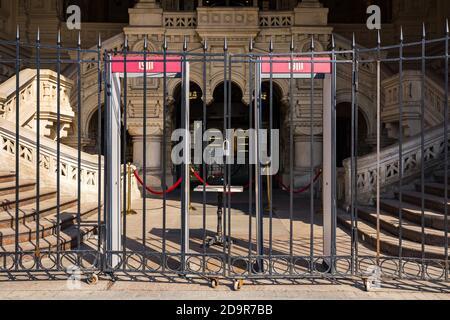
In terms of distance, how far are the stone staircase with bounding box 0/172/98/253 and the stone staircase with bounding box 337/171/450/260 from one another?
4936mm

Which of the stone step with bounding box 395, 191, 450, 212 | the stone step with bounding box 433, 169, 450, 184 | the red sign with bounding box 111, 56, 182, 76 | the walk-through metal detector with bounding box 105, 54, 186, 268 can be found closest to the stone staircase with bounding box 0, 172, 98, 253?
the walk-through metal detector with bounding box 105, 54, 186, 268

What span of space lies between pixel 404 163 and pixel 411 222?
115 inches

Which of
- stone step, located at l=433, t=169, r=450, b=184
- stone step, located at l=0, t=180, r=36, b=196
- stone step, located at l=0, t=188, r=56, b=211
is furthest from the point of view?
stone step, located at l=433, t=169, r=450, b=184

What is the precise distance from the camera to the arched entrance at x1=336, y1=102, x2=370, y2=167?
1788 centimetres

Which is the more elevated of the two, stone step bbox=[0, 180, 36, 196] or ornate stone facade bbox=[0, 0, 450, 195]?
ornate stone facade bbox=[0, 0, 450, 195]

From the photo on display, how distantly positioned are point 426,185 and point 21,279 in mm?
7882

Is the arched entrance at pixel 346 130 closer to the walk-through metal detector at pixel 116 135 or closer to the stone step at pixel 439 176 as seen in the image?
the stone step at pixel 439 176

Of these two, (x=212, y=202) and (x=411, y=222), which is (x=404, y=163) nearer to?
(x=411, y=222)

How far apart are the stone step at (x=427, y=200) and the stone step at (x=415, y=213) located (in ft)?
0.33

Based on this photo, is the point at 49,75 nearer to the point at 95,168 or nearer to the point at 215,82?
the point at 95,168

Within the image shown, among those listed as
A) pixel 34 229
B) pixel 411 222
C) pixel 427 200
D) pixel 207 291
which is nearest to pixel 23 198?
pixel 34 229

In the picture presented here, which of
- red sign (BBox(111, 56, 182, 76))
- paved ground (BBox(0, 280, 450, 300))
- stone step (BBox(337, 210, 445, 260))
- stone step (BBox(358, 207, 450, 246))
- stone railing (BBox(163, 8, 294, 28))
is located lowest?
paved ground (BBox(0, 280, 450, 300))

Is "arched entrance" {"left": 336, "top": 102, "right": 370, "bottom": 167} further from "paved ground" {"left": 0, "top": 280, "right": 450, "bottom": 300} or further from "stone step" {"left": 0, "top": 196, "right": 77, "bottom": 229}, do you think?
"paved ground" {"left": 0, "top": 280, "right": 450, "bottom": 300}

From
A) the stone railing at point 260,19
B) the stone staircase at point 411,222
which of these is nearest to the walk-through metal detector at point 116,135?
the stone staircase at point 411,222
